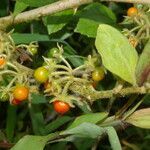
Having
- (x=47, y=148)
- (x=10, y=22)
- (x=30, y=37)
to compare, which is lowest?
(x=47, y=148)

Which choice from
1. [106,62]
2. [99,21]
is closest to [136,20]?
[99,21]

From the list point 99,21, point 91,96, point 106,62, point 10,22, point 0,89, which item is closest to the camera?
point 106,62

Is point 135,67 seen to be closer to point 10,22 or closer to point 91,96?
point 91,96

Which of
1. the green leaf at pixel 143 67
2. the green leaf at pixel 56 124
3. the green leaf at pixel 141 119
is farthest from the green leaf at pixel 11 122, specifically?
the green leaf at pixel 143 67

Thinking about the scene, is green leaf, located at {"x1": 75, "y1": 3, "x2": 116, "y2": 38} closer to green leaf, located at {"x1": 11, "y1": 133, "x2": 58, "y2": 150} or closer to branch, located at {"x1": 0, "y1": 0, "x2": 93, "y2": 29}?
branch, located at {"x1": 0, "y1": 0, "x2": 93, "y2": 29}

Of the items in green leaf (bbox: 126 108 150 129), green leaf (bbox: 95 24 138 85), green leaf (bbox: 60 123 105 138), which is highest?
green leaf (bbox: 95 24 138 85)

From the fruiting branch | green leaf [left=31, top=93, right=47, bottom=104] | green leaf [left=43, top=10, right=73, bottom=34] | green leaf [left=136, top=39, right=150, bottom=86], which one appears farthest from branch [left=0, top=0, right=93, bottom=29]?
green leaf [left=31, top=93, right=47, bottom=104]

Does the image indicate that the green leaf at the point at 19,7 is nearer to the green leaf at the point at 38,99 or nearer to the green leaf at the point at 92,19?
the green leaf at the point at 92,19
